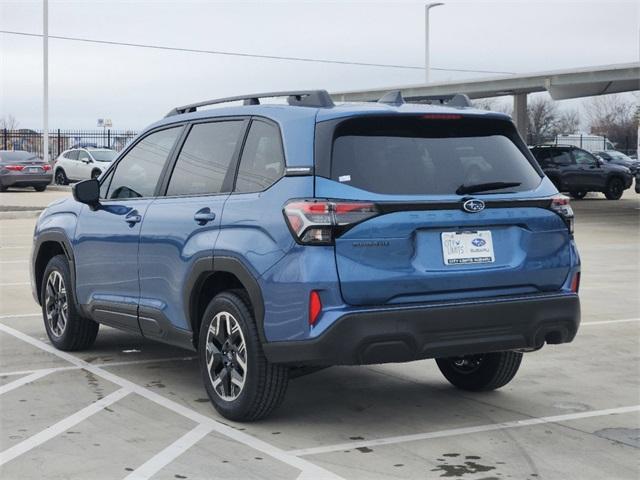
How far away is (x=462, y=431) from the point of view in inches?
234

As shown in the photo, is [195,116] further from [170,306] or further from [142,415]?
[142,415]

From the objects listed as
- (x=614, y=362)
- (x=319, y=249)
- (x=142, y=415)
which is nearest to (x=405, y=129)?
(x=319, y=249)

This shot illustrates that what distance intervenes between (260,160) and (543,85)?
102 feet

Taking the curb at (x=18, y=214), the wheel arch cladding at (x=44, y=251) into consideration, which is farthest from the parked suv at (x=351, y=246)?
the curb at (x=18, y=214)

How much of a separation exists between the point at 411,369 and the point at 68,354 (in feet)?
8.75

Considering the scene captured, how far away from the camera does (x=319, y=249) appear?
18.0ft

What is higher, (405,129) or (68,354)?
(405,129)

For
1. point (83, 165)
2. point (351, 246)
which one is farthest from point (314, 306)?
point (83, 165)

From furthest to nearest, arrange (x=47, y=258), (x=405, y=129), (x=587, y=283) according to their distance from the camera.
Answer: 1. (x=587, y=283)
2. (x=47, y=258)
3. (x=405, y=129)

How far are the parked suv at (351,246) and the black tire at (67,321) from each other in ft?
4.72

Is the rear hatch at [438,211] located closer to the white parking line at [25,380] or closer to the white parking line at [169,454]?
the white parking line at [169,454]

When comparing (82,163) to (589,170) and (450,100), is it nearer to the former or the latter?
(589,170)

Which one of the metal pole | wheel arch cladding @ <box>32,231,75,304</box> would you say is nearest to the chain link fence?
the metal pole

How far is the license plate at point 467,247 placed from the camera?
5.76 metres
